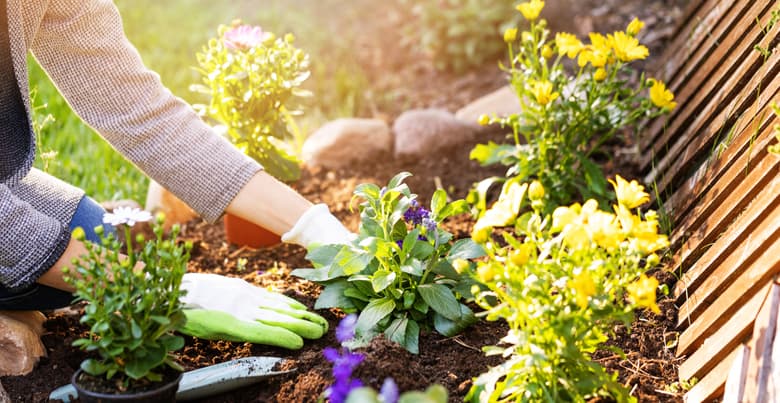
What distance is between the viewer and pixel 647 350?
71.8 inches

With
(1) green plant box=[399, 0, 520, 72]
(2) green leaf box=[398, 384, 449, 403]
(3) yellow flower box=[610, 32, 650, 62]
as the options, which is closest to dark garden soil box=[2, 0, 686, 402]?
(2) green leaf box=[398, 384, 449, 403]

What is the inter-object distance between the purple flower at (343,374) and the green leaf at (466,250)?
356 mm

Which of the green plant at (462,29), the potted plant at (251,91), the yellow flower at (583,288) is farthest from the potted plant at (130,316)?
the green plant at (462,29)

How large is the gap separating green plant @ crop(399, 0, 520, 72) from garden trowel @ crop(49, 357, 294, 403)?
2.32 m

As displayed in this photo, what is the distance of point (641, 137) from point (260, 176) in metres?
1.35

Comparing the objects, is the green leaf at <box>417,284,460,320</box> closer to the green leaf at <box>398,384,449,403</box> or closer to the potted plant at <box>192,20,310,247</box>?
the green leaf at <box>398,384,449,403</box>

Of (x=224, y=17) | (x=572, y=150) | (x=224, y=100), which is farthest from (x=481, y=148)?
(x=224, y=17)

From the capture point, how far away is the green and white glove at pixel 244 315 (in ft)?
6.08

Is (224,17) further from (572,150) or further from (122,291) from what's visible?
(122,291)

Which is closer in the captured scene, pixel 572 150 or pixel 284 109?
pixel 572 150

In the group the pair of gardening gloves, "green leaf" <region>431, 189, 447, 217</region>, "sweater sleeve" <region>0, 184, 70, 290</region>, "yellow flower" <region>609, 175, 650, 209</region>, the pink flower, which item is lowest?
"sweater sleeve" <region>0, 184, 70, 290</region>

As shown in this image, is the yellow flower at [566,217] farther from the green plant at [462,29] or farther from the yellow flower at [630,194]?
the green plant at [462,29]

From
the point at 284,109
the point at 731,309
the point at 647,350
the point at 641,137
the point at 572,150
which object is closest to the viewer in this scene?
the point at 731,309

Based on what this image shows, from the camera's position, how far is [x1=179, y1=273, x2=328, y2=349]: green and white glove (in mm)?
1854
